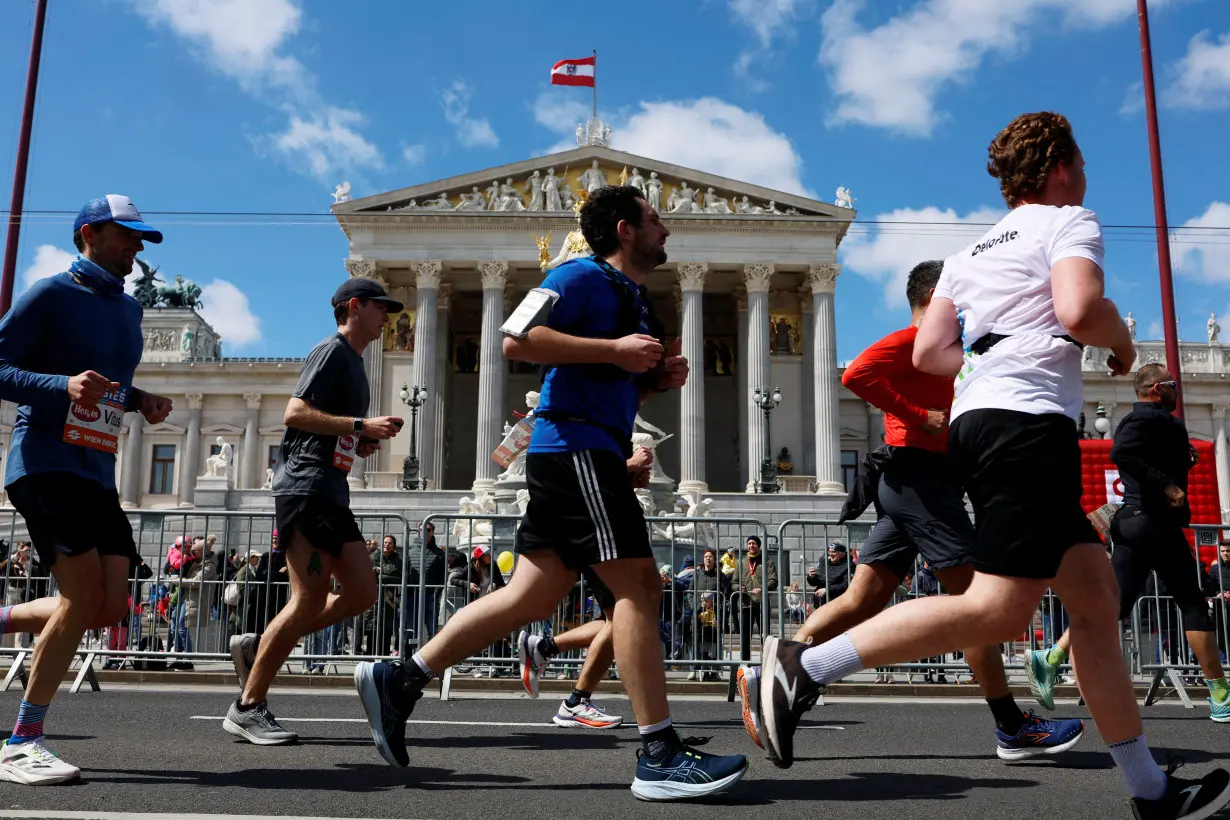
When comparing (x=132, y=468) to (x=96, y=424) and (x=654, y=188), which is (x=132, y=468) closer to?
(x=654, y=188)

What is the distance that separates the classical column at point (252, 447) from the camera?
58.5m

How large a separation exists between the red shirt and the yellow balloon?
206 inches

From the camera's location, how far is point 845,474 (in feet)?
183

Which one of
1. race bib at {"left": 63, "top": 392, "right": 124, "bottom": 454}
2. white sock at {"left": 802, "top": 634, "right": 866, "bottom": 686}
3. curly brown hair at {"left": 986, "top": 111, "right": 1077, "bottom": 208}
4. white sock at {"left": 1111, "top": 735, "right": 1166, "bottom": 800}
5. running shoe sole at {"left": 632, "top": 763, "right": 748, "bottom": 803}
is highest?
curly brown hair at {"left": 986, "top": 111, "right": 1077, "bottom": 208}

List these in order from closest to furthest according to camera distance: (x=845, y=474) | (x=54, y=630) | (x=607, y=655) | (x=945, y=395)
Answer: (x=54, y=630) → (x=945, y=395) → (x=607, y=655) → (x=845, y=474)

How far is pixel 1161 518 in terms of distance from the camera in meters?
6.30

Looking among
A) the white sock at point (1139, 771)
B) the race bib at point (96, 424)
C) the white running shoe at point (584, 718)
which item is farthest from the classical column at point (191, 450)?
the white sock at point (1139, 771)

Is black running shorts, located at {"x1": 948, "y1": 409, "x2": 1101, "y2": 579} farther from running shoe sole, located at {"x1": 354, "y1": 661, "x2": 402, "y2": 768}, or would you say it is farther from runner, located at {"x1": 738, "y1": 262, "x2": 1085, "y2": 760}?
running shoe sole, located at {"x1": 354, "y1": 661, "x2": 402, "y2": 768}

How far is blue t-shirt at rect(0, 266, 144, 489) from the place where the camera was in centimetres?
415

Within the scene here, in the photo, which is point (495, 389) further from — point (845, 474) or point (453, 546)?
point (453, 546)

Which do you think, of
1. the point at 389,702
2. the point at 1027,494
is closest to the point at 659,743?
the point at 389,702

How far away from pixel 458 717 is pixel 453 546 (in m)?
4.06

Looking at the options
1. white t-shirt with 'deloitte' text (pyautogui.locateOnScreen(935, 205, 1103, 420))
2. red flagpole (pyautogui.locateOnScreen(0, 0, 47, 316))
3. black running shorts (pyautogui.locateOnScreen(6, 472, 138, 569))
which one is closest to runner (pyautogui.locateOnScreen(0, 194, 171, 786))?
black running shorts (pyautogui.locateOnScreen(6, 472, 138, 569))

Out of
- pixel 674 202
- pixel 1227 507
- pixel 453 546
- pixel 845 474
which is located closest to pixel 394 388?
pixel 674 202
